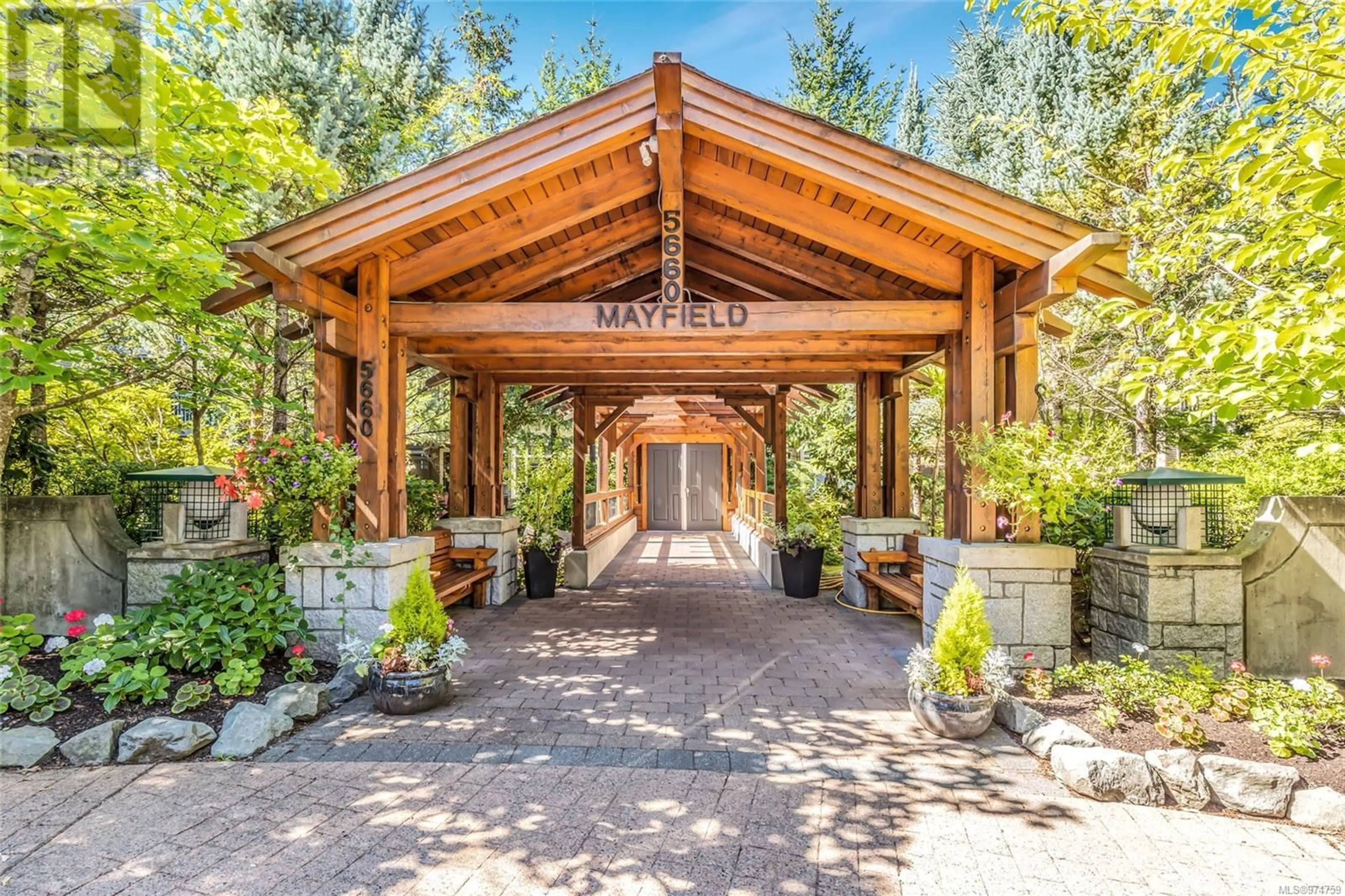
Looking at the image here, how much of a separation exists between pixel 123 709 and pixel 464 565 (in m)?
3.65

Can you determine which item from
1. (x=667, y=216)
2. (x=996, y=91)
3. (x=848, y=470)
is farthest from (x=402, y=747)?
(x=996, y=91)

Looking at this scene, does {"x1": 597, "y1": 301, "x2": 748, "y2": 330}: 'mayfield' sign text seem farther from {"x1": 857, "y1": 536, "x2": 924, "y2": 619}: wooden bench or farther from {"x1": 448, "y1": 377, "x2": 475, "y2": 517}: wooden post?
{"x1": 448, "y1": 377, "x2": 475, "y2": 517}: wooden post

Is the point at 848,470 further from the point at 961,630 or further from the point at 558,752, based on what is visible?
the point at 558,752

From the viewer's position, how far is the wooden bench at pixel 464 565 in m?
6.40

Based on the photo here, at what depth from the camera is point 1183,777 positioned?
2775 millimetres

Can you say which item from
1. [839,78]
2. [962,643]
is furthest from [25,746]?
[839,78]

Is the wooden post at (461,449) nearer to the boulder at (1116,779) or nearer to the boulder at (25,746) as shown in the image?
the boulder at (25,746)

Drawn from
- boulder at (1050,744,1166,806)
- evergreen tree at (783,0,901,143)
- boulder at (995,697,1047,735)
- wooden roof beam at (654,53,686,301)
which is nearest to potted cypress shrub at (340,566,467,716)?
wooden roof beam at (654,53,686,301)

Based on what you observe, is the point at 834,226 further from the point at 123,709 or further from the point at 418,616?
the point at 123,709

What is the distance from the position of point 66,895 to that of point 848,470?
8.69 m

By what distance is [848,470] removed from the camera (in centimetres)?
941

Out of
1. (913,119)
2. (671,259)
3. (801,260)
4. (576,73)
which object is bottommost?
(671,259)

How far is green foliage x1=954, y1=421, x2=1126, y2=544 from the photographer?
3941mm

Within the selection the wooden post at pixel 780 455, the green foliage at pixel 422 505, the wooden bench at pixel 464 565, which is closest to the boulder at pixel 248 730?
the wooden bench at pixel 464 565
